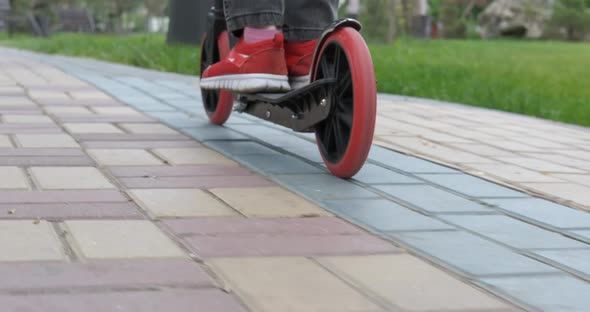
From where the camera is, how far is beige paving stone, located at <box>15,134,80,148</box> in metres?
4.15

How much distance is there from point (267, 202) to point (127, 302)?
114 centimetres

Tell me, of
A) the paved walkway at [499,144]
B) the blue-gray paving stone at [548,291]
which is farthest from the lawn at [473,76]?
the blue-gray paving stone at [548,291]

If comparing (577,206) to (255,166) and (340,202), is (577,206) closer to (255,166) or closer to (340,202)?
(340,202)

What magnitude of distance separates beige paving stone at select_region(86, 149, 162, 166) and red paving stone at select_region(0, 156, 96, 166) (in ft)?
0.19

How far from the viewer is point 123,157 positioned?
3928 millimetres

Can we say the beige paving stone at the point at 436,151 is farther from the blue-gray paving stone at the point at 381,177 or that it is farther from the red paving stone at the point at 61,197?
the red paving stone at the point at 61,197

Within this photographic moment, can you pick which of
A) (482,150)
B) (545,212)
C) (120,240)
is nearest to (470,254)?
(545,212)

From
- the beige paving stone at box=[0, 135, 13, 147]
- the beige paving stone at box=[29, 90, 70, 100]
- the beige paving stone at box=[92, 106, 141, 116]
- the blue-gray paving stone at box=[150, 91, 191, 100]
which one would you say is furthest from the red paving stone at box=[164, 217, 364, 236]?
the beige paving stone at box=[29, 90, 70, 100]

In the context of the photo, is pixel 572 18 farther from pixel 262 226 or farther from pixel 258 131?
pixel 262 226

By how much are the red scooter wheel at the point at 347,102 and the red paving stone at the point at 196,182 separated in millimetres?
280

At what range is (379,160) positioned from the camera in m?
4.10

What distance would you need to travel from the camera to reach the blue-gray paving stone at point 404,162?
389 centimetres

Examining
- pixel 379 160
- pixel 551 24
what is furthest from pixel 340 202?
pixel 551 24

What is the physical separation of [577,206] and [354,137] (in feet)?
2.43
